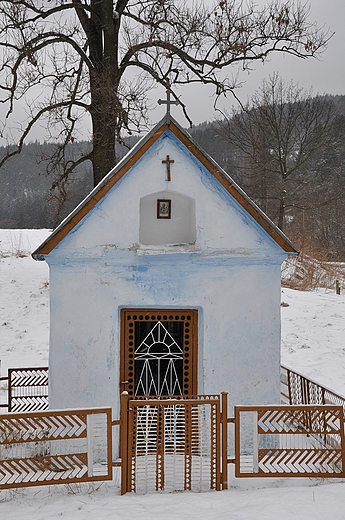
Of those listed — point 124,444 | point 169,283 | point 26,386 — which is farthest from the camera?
point 26,386

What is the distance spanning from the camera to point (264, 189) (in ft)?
84.0

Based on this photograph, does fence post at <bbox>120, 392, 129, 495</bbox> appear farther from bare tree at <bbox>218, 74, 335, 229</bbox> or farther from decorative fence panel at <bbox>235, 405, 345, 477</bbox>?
bare tree at <bbox>218, 74, 335, 229</bbox>

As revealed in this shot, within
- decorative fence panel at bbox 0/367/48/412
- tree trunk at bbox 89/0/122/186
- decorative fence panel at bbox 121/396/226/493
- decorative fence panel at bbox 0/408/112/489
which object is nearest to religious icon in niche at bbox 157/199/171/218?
decorative fence panel at bbox 121/396/226/493

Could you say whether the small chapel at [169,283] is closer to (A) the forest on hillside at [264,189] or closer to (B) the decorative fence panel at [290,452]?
(B) the decorative fence panel at [290,452]

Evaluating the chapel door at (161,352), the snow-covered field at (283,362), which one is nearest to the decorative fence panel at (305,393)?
the snow-covered field at (283,362)

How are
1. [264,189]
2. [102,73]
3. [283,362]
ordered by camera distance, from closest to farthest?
[102,73], [283,362], [264,189]

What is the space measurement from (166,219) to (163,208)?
0.59ft

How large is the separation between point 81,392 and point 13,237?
1878cm

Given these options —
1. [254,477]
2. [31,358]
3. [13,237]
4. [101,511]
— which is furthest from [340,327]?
[13,237]

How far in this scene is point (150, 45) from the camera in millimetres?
11062

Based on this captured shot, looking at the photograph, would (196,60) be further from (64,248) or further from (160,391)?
(160,391)

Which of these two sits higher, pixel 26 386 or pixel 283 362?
pixel 26 386

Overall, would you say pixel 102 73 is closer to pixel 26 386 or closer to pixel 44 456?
pixel 26 386

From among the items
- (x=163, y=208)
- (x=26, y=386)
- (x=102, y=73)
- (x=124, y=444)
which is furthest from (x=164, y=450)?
(x=102, y=73)
